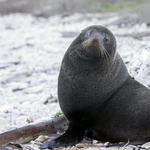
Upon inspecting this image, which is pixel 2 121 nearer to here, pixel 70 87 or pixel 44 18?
pixel 70 87

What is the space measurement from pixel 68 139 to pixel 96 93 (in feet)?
2.20

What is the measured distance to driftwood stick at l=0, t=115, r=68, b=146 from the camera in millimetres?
3506

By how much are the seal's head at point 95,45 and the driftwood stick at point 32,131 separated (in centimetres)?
99

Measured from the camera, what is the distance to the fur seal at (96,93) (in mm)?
3596

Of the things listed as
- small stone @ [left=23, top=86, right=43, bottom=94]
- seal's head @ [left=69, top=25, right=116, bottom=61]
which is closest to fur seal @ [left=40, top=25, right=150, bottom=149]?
seal's head @ [left=69, top=25, right=116, bottom=61]

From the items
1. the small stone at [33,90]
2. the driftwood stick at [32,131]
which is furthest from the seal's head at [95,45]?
the small stone at [33,90]

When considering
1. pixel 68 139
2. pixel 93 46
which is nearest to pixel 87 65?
pixel 93 46

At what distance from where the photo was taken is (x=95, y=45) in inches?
140

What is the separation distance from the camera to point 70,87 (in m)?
3.78

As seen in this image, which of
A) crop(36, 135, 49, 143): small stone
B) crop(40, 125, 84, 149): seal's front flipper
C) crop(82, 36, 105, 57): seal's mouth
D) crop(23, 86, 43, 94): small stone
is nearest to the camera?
crop(40, 125, 84, 149): seal's front flipper

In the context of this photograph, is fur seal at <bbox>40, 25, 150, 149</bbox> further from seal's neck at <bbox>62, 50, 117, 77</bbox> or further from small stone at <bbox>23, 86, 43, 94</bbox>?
small stone at <bbox>23, 86, 43, 94</bbox>

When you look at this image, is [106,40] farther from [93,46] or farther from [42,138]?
[42,138]

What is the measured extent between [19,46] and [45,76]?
4.63m

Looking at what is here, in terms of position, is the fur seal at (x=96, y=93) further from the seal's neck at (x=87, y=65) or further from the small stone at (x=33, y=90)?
the small stone at (x=33, y=90)
